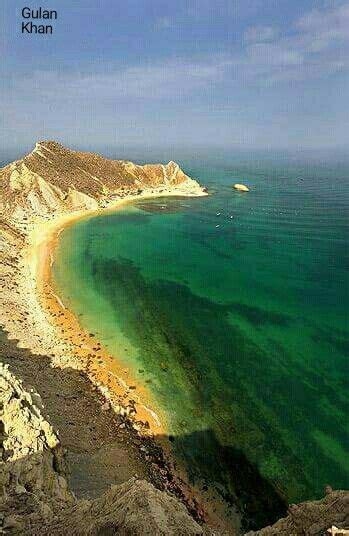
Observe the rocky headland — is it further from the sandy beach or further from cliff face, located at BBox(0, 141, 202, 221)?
cliff face, located at BBox(0, 141, 202, 221)

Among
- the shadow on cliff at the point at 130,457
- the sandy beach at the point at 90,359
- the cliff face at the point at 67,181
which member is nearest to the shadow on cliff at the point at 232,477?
the shadow on cliff at the point at 130,457

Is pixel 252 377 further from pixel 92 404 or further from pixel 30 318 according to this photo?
pixel 30 318

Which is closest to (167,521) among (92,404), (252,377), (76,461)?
(76,461)

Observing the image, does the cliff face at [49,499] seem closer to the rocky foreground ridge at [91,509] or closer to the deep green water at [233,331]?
the rocky foreground ridge at [91,509]

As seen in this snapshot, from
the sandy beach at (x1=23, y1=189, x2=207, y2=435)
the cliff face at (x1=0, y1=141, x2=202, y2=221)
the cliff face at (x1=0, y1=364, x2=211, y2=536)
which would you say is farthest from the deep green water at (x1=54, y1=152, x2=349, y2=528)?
the cliff face at (x1=0, y1=141, x2=202, y2=221)

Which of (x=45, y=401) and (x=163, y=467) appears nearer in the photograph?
(x=163, y=467)

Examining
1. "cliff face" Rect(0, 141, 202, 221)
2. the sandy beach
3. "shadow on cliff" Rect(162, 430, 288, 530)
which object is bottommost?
"shadow on cliff" Rect(162, 430, 288, 530)
